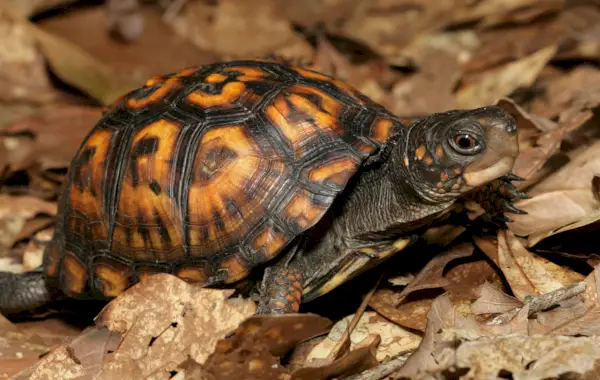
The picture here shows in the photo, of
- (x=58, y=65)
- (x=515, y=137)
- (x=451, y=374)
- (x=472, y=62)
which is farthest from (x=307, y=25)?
(x=451, y=374)

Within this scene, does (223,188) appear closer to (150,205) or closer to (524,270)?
(150,205)

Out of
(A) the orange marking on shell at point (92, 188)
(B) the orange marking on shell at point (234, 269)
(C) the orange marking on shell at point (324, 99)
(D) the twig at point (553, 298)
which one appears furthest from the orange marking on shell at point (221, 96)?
(D) the twig at point (553, 298)

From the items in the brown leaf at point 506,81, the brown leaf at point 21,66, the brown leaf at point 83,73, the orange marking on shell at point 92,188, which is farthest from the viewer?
the brown leaf at point 21,66

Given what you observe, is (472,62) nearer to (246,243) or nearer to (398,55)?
(398,55)

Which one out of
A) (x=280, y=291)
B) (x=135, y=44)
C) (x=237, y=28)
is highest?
(x=237, y=28)

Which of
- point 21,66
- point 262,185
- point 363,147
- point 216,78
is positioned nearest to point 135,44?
point 21,66

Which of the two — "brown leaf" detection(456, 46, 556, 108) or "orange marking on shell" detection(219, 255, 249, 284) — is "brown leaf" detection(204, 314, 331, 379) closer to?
"orange marking on shell" detection(219, 255, 249, 284)

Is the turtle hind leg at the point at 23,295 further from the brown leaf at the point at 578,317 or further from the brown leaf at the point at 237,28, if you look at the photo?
the brown leaf at the point at 237,28
